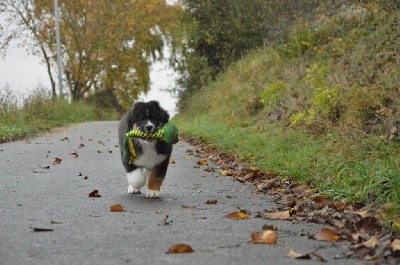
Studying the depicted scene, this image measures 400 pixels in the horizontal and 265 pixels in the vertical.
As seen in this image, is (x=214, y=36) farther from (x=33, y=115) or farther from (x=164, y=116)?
(x=164, y=116)

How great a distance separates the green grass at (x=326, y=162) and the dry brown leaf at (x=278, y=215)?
2.58 feet

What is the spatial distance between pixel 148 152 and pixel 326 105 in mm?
5659

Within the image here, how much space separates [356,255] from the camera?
4043 millimetres

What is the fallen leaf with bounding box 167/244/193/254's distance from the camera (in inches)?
162

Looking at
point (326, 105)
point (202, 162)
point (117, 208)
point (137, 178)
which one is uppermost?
point (326, 105)

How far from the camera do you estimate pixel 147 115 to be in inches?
276

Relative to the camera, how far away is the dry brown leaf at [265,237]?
4426 millimetres

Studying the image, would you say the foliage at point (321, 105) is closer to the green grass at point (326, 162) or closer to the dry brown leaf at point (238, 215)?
the green grass at point (326, 162)

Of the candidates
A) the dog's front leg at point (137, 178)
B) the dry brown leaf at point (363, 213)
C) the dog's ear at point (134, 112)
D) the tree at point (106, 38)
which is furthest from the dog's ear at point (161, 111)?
the tree at point (106, 38)

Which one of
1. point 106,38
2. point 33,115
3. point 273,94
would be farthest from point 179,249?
point 106,38

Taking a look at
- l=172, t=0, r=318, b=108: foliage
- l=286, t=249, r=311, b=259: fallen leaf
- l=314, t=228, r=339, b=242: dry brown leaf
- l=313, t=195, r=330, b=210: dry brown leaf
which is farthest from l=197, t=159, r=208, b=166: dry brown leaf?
l=172, t=0, r=318, b=108: foliage

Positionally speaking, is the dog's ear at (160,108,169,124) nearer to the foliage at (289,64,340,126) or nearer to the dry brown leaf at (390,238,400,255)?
the dry brown leaf at (390,238,400,255)

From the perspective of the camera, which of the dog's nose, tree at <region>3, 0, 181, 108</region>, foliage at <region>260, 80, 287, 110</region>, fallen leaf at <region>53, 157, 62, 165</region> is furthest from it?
tree at <region>3, 0, 181, 108</region>

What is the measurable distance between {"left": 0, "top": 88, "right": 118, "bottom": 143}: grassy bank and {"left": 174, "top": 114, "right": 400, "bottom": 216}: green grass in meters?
8.08
